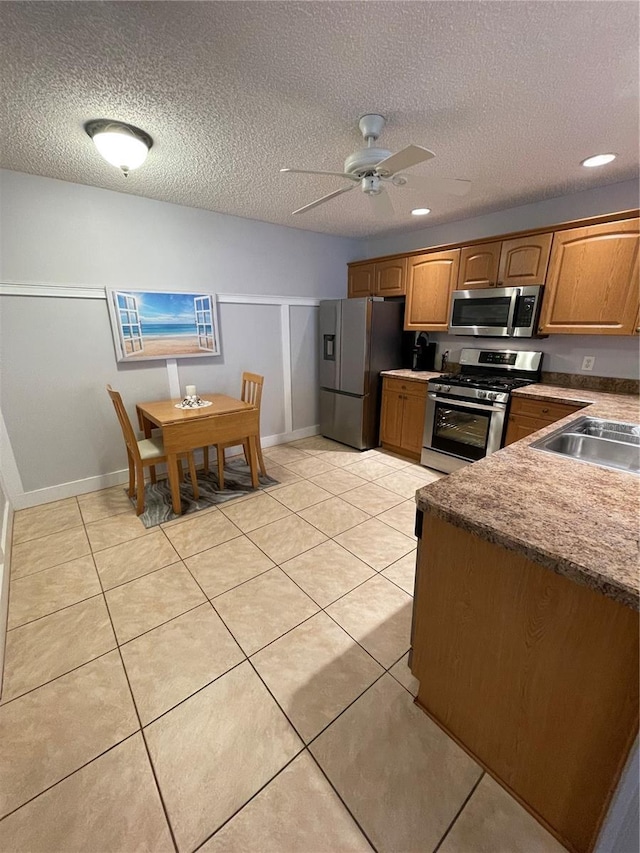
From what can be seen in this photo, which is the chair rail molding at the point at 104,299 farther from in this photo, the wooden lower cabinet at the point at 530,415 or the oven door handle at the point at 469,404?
the wooden lower cabinet at the point at 530,415

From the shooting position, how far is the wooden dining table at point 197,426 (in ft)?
8.31

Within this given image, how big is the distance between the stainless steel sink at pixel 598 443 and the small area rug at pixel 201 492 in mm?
2199

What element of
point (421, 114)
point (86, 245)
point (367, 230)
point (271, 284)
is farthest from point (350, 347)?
point (86, 245)

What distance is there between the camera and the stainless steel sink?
155cm

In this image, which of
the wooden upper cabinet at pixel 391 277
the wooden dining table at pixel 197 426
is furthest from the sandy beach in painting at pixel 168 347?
the wooden upper cabinet at pixel 391 277

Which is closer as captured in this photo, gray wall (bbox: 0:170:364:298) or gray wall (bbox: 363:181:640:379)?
gray wall (bbox: 0:170:364:298)

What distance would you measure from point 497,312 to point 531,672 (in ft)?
9.15

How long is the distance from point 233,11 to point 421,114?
3.17 ft

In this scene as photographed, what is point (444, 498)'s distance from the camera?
3.47ft

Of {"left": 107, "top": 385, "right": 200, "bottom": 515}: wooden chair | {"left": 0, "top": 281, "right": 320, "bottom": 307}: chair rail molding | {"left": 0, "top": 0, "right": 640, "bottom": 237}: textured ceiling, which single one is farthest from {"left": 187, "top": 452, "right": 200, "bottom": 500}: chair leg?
{"left": 0, "top": 0, "right": 640, "bottom": 237}: textured ceiling

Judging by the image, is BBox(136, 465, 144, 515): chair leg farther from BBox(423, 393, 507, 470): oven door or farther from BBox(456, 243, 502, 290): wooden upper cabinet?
BBox(456, 243, 502, 290): wooden upper cabinet

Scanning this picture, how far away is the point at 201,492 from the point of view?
2969 mm

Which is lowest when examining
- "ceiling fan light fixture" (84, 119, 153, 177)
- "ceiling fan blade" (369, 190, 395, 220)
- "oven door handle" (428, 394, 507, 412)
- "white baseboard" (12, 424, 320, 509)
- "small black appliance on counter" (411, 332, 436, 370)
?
"white baseboard" (12, 424, 320, 509)

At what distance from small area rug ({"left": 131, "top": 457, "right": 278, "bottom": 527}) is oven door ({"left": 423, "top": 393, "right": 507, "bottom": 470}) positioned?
1.61 metres
